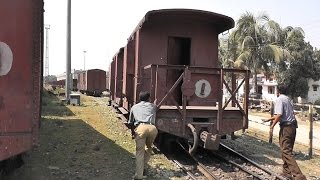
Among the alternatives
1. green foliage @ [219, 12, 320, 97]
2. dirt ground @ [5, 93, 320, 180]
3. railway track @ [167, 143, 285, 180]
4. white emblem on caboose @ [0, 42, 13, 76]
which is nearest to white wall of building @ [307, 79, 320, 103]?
green foliage @ [219, 12, 320, 97]

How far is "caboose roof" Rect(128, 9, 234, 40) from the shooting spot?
10000 millimetres

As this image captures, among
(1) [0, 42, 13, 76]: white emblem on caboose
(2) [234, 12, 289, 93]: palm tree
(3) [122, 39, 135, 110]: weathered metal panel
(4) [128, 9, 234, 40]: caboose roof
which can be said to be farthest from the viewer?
(2) [234, 12, 289, 93]: palm tree

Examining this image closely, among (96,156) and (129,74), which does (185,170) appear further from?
(129,74)

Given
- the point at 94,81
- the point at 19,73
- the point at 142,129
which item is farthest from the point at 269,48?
the point at 19,73

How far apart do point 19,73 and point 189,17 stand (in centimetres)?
639

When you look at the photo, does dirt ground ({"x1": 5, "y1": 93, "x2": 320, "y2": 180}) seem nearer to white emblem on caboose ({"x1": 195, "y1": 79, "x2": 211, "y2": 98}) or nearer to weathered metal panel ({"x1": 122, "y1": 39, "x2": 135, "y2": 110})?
weathered metal panel ({"x1": 122, "y1": 39, "x2": 135, "y2": 110})

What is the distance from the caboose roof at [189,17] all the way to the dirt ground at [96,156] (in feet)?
10.4

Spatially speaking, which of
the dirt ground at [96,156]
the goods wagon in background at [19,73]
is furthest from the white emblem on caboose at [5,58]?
the dirt ground at [96,156]

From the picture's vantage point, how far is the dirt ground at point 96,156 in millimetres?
7574

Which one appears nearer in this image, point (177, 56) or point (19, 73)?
point (19, 73)

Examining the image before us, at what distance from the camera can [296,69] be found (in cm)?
3900

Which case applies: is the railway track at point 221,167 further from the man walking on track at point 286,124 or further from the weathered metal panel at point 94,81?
the weathered metal panel at point 94,81

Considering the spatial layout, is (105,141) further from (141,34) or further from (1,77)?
(1,77)

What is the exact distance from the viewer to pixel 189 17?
10562mm
